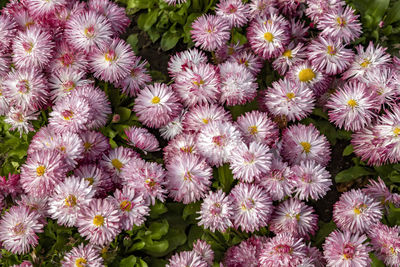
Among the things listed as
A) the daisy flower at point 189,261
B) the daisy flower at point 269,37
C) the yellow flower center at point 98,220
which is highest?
the daisy flower at point 269,37

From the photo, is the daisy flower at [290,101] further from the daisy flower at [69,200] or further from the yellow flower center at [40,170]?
the yellow flower center at [40,170]

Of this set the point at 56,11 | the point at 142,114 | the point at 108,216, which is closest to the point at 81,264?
the point at 108,216

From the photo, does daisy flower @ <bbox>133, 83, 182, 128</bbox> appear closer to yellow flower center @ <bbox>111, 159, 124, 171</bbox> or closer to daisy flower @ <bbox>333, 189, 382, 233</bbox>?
yellow flower center @ <bbox>111, 159, 124, 171</bbox>

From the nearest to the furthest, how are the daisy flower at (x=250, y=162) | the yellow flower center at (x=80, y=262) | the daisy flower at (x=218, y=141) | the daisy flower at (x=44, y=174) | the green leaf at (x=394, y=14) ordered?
the yellow flower center at (x=80, y=262)
the daisy flower at (x=44, y=174)
the daisy flower at (x=250, y=162)
the daisy flower at (x=218, y=141)
the green leaf at (x=394, y=14)

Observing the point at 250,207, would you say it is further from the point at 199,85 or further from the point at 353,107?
the point at 353,107

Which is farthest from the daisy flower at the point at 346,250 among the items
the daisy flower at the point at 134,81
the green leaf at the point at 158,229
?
the daisy flower at the point at 134,81

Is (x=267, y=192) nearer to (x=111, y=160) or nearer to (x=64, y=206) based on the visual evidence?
(x=111, y=160)
